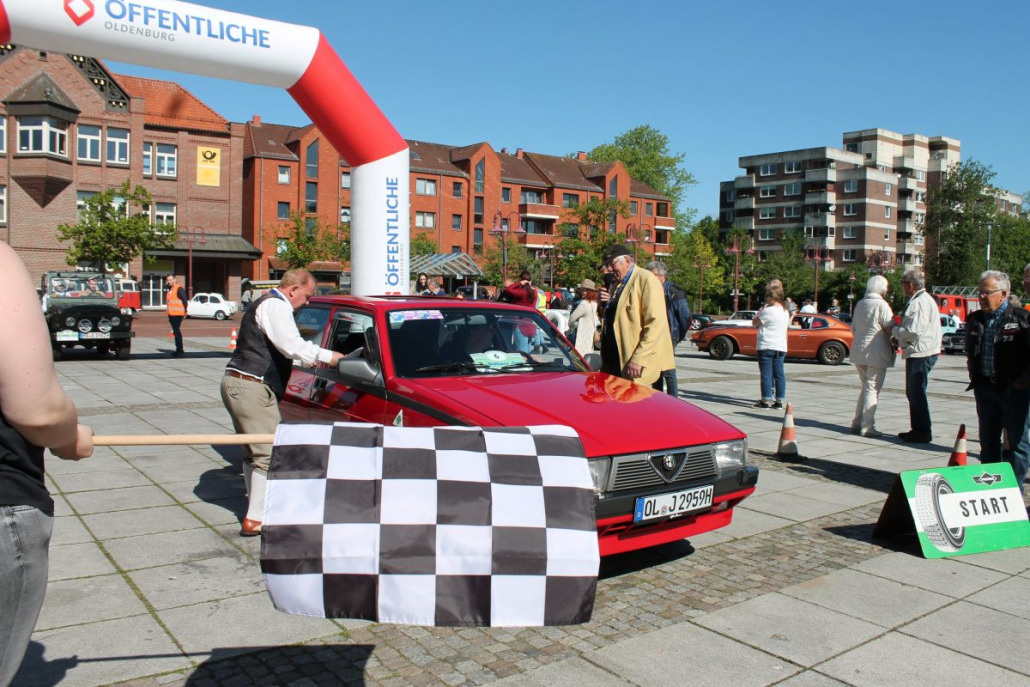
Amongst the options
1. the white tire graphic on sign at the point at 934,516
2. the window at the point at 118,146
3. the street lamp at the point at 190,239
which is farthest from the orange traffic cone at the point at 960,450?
the window at the point at 118,146

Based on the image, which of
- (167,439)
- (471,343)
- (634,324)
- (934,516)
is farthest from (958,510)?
(167,439)

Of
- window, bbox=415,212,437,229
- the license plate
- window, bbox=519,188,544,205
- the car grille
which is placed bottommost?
the license plate

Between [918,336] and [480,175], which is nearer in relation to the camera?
[918,336]

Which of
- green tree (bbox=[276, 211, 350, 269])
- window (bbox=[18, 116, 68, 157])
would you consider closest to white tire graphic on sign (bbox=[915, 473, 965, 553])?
window (bbox=[18, 116, 68, 157])

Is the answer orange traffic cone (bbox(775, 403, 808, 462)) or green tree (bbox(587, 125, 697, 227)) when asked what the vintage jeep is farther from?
green tree (bbox(587, 125, 697, 227))

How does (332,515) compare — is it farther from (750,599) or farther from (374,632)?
(750,599)

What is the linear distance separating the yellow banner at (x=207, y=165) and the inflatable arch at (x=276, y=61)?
141 feet

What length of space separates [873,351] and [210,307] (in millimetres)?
40843

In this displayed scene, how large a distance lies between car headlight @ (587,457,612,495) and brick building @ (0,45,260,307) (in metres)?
45.5

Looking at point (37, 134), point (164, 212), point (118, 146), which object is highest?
point (118, 146)

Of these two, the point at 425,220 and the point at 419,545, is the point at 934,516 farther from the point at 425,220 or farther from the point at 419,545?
the point at 425,220

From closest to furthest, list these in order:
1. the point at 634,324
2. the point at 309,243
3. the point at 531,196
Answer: the point at 634,324, the point at 309,243, the point at 531,196

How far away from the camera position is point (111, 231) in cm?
4191

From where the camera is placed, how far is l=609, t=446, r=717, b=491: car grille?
427 centimetres
